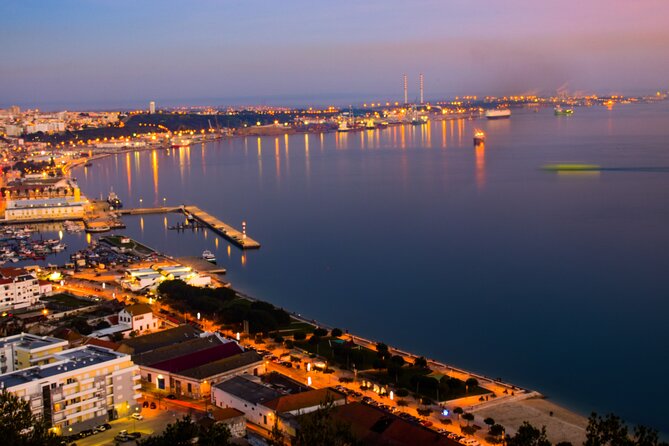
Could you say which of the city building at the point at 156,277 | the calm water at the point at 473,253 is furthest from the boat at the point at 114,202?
the city building at the point at 156,277

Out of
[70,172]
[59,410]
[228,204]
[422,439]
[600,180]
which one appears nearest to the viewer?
[422,439]

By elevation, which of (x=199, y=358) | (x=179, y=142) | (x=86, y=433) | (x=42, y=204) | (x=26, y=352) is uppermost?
(x=179, y=142)

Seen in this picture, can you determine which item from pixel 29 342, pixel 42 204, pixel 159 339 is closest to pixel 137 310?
pixel 159 339

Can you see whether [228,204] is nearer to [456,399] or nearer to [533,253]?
[533,253]

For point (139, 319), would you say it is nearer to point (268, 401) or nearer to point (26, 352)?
point (26, 352)

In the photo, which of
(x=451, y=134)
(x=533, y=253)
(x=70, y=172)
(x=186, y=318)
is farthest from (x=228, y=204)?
(x=451, y=134)

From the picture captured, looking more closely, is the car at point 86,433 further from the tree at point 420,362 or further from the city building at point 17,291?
the city building at point 17,291
